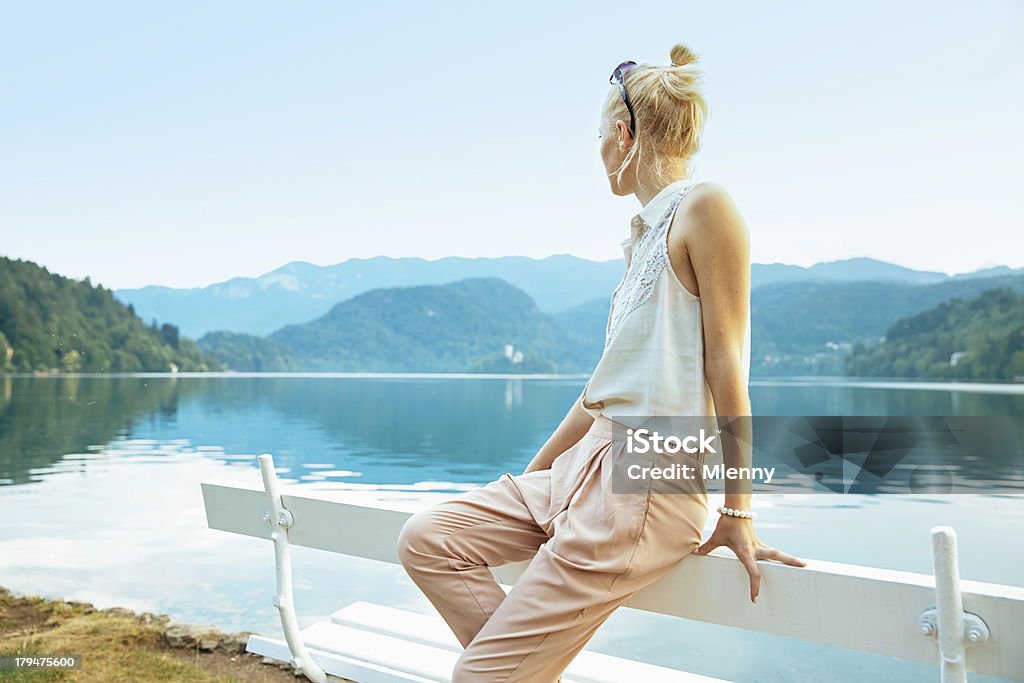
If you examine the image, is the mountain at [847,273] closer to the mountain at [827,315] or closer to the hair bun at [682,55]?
the mountain at [827,315]

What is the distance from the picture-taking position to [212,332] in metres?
53.5

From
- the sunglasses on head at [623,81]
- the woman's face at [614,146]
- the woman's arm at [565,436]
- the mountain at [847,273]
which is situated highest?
the mountain at [847,273]

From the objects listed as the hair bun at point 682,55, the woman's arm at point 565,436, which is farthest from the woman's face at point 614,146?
the woman's arm at point 565,436

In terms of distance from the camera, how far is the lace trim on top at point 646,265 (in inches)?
48.1

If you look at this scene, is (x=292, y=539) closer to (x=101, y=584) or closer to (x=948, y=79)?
(x=101, y=584)

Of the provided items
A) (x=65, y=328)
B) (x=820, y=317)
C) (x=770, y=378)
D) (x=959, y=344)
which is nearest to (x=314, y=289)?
(x=65, y=328)

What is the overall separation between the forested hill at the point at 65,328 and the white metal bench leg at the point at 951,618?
4100 centimetres

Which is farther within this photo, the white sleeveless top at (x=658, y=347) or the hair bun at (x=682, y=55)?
the hair bun at (x=682, y=55)

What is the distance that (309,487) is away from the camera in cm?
225

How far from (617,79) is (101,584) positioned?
4.77 meters

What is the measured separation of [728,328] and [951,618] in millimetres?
458

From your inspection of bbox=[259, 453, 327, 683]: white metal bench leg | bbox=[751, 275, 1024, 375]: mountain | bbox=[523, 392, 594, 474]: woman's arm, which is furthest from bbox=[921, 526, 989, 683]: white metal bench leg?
bbox=[751, 275, 1024, 375]: mountain

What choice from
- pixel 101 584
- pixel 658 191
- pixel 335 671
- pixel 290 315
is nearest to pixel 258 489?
pixel 335 671

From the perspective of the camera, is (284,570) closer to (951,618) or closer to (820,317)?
(951,618)
